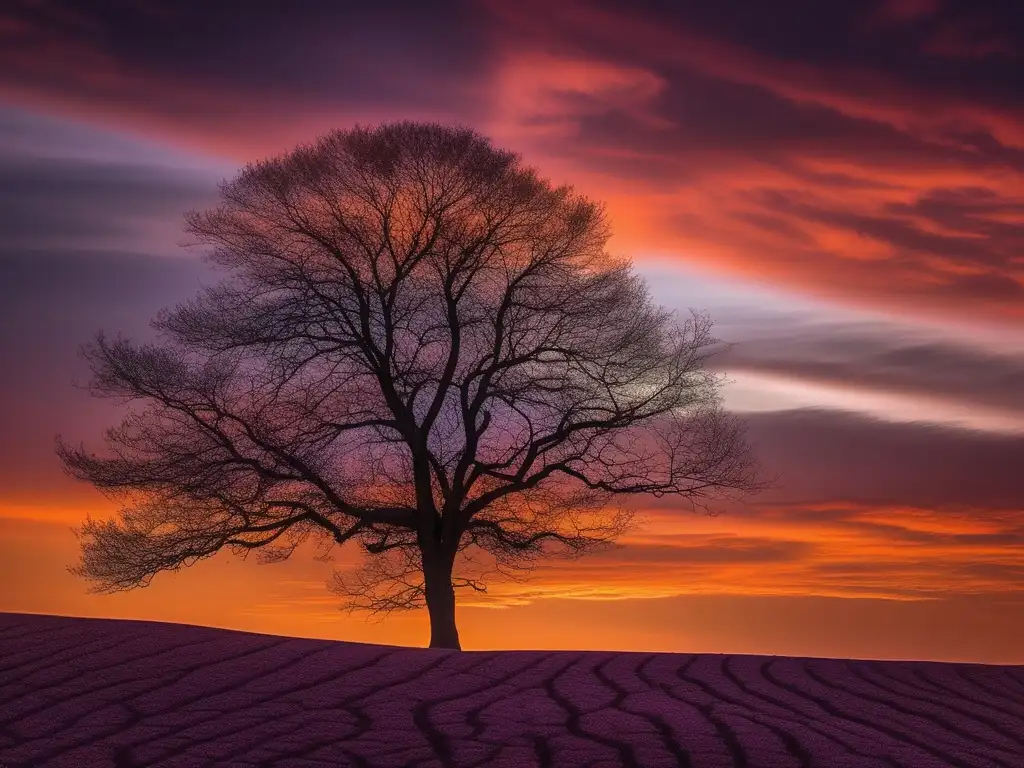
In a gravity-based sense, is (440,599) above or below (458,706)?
above

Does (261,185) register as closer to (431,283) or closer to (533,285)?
(431,283)

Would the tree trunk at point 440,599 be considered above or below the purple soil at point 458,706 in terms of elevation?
above

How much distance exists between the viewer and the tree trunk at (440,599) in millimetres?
17891

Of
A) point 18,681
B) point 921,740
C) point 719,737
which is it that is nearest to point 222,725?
point 18,681

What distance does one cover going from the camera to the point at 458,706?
10.8m

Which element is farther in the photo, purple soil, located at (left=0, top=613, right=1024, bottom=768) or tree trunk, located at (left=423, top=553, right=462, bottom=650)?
tree trunk, located at (left=423, top=553, right=462, bottom=650)

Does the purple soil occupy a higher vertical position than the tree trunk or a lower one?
lower

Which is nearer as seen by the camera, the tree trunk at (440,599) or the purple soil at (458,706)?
the purple soil at (458,706)

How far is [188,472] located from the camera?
18.3 metres

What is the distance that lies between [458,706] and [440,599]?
7.45m

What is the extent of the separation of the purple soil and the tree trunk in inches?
180

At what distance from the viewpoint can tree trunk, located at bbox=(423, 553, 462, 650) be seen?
1789 centimetres

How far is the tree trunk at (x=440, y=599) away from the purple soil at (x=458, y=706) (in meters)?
4.58

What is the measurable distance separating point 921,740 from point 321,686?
5.88 meters
